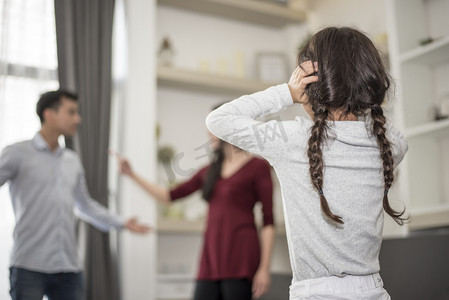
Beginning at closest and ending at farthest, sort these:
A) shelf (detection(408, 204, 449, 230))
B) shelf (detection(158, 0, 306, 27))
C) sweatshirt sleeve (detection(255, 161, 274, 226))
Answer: sweatshirt sleeve (detection(255, 161, 274, 226)), shelf (detection(408, 204, 449, 230)), shelf (detection(158, 0, 306, 27))

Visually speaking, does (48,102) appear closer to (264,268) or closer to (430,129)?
(264,268)

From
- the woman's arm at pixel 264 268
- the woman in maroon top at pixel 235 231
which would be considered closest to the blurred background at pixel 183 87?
the woman in maroon top at pixel 235 231

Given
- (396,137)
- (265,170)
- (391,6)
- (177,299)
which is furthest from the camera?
(177,299)

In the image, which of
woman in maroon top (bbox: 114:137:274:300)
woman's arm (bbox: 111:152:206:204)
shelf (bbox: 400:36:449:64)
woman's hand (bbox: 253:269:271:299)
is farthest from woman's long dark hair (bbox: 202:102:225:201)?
shelf (bbox: 400:36:449:64)

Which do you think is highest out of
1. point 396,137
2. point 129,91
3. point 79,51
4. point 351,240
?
point 79,51

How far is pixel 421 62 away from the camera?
3475 mm

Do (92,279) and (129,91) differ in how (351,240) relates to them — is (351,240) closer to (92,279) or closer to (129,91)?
(92,279)

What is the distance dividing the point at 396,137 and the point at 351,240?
30 cm

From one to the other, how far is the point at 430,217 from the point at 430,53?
960 millimetres

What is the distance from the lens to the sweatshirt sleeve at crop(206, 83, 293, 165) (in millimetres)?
1291

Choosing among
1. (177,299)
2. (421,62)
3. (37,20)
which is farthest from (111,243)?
(421,62)

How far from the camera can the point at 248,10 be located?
4.37 metres

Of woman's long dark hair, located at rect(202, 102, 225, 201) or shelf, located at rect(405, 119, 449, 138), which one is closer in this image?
woman's long dark hair, located at rect(202, 102, 225, 201)

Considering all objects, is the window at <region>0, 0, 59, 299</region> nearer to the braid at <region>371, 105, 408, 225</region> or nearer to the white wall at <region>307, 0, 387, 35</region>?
the white wall at <region>307, 0, 387, 35</region>
